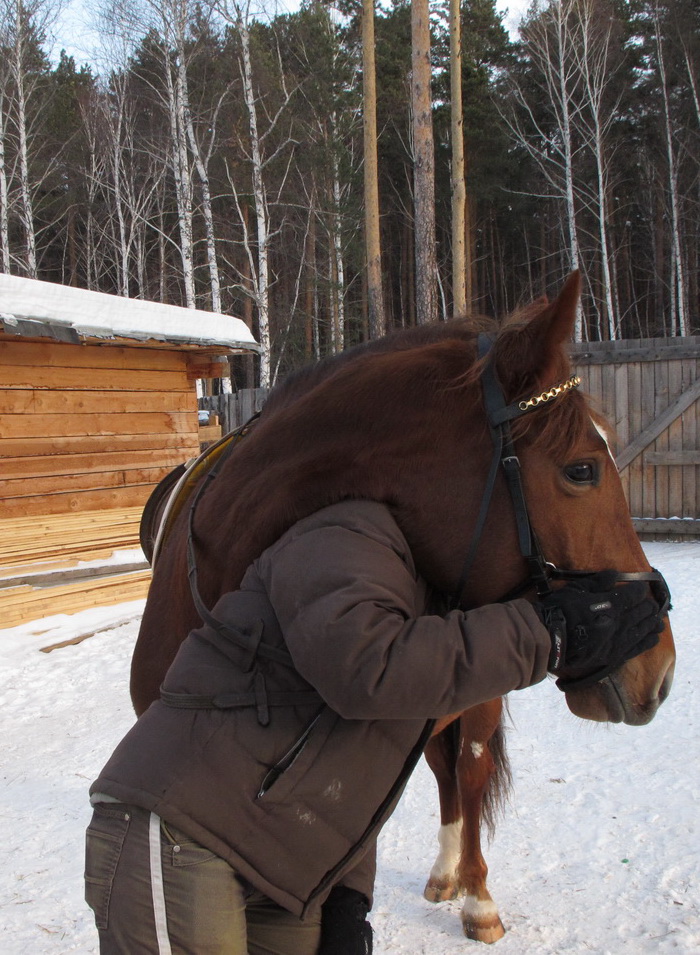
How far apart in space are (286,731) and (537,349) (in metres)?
0.79

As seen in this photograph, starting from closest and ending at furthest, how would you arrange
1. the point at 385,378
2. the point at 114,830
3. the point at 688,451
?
1. the point at 114,830
2. the point at 385,378
3. the point at 688,451

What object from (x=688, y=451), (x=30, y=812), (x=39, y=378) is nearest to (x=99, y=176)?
(x=39, y=378)

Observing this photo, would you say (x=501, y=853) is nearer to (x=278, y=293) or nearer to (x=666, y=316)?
(x=278, y=293)

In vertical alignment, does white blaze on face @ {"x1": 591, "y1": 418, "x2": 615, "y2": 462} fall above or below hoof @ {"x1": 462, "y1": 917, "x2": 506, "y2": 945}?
above

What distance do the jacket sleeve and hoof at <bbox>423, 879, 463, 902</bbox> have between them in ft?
6.49

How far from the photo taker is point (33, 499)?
21.8ft

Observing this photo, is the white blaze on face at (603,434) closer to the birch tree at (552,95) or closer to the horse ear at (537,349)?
the horse ear at (537,349)

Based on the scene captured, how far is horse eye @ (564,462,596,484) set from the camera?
48.9 inches

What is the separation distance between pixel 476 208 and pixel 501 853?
86.0ft

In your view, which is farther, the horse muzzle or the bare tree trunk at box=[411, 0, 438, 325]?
the bare tree trunk at box=[411, 0, 438, 325]

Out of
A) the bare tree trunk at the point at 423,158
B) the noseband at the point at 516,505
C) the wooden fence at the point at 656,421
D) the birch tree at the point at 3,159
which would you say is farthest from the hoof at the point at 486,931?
the birch tree at the point at 3,159

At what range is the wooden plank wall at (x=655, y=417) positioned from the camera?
8.58 m

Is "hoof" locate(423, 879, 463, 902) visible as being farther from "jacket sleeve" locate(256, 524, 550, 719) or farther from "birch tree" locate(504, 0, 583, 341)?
"birch tree" locate(504, 0, 583, 341)

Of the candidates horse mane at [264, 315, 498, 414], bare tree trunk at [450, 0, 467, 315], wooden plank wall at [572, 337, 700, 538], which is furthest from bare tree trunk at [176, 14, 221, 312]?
horse mane at [264, 315, 498, 414]
